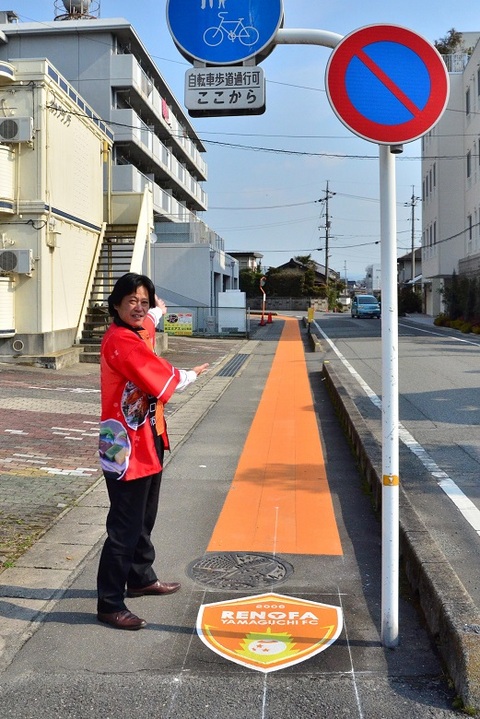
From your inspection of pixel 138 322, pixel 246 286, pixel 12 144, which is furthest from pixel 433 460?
pixel 246 286

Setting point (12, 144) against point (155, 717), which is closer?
point (155, 717)

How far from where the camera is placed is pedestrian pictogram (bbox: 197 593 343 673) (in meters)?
3.51

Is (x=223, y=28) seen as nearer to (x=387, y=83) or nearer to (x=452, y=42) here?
(x=387, y=83)

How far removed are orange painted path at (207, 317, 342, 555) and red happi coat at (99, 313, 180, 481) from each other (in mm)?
1499

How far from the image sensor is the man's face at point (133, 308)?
3906mm

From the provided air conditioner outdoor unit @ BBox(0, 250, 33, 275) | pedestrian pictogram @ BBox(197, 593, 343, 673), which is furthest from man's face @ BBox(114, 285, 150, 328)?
air conditioner outdoor unit @ BBox(0, 250, 33, 275)

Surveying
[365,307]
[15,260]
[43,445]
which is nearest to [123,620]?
[43,445]

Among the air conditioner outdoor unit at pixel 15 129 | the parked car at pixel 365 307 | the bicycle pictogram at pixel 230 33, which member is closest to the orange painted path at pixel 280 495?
the bicycle pictogram at pixel 230 33

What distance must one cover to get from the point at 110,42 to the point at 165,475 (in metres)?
30.2

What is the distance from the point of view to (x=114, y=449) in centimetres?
379

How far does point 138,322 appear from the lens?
12.9ft

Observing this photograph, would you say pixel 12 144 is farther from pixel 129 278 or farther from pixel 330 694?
pixel 330 694

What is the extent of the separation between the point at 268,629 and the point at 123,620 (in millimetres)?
751

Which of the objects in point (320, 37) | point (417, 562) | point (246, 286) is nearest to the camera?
point (320, 37)
